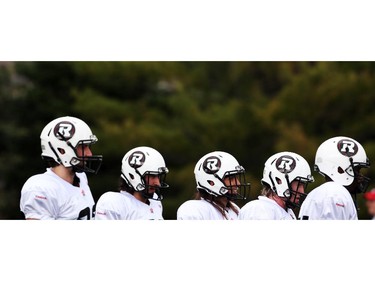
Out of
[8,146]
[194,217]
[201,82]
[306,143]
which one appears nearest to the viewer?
[194,217]

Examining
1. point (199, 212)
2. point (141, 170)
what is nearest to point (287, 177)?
point (199, 212)

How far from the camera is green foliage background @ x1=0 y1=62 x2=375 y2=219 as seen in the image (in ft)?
98.5

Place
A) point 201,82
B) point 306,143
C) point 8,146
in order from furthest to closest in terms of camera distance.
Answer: point 201,82 → point 8,146 → point 306,143

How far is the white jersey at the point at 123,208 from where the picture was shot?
1070 cm

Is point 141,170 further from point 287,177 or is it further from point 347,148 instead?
point 347,148

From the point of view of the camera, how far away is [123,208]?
10836 mm

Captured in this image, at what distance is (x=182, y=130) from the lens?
31031mm

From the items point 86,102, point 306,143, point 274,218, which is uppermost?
point 86,102

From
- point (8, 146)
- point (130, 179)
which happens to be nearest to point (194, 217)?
point (130, 179)

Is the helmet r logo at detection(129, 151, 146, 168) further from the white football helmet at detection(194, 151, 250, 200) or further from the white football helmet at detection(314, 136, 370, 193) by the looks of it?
the white football helmet at detection(314, 136, 370, 193)

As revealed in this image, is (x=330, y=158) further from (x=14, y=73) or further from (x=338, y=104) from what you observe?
(x=14, y=73)

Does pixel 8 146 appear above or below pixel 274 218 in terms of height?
above

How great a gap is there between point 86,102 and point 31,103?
1979 mm

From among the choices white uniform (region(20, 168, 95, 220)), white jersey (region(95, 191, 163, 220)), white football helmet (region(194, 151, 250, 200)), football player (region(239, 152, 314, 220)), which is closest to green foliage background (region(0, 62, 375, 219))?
white football helmet (region(194, 151, 250, 200))
